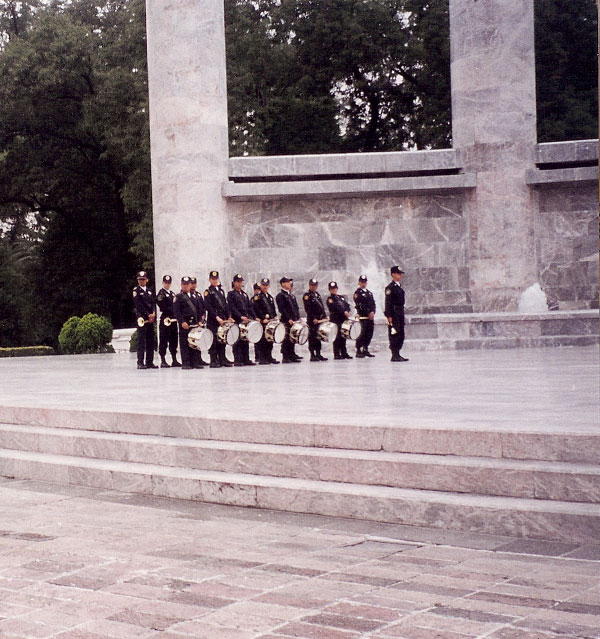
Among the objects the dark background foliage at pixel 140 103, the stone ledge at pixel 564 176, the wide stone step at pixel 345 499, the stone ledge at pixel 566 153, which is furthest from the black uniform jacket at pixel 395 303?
the dark background foliage at pixel 140 103

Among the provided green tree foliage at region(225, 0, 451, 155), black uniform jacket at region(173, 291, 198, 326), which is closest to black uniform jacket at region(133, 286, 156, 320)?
black uniform jacket at region(173, 291, 198, 326)

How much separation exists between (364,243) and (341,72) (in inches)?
719

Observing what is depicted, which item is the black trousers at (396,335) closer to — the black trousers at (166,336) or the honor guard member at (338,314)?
the honor guard member at (338,314)

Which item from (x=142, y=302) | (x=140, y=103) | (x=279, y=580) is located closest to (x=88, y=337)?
(x=140, y=103)

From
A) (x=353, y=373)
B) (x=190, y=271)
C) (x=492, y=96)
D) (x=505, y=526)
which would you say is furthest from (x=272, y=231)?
(x=505, y=526)

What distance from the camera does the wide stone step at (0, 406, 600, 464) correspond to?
7152mm

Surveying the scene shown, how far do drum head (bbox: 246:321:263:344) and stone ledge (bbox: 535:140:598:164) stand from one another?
852 centimetres

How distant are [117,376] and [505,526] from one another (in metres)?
11.3

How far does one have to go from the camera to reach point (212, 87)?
2222cm

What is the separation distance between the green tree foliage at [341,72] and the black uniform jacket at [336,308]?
54.4 feet

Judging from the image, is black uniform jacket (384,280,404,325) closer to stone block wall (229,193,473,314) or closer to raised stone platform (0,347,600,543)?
stone block wall (229,193,473,314)

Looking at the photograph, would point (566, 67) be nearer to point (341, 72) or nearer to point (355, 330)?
point (341, 72)

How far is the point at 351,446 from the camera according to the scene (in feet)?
26.8

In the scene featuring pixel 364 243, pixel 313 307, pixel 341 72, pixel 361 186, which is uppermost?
pixel 341 72
